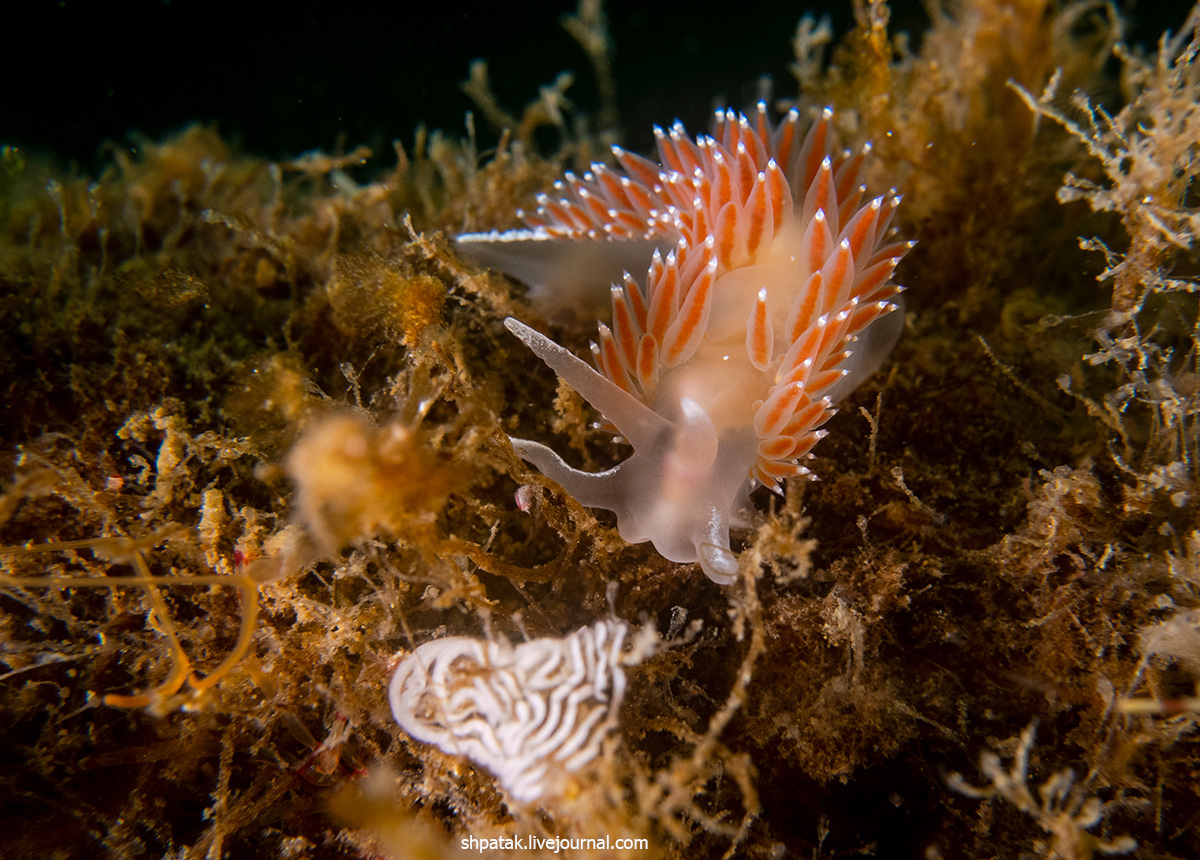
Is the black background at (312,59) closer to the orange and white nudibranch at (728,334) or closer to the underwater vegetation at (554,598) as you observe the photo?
the orange and white nudibranch at (728,334)

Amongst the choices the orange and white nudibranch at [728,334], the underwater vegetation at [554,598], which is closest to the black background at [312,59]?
the orange and white nudibranch at [728,334]

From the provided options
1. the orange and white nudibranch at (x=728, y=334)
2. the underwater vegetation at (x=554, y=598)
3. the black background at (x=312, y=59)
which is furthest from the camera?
the black background at (x=312, y=59)

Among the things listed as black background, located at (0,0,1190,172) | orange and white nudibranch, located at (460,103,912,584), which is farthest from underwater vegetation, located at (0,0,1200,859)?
black background, located at (0,0,1190,172)

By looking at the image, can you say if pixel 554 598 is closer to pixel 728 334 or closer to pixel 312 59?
pixel 728 334

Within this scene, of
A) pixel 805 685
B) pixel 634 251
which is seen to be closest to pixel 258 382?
pixel 634 251

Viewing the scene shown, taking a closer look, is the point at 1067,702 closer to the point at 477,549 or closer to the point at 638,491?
the point at 638,491

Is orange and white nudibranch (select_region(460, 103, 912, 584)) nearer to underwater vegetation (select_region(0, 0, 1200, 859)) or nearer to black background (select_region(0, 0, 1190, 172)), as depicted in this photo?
underwater vegetation (select_region(0, 0, 1200, 859))

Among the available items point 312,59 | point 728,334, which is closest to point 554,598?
point 728,334
